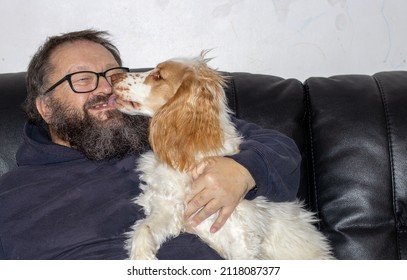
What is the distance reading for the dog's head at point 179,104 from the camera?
2205 millimetres

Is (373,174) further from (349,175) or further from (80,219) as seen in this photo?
(80,219)

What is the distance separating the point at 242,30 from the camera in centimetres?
324

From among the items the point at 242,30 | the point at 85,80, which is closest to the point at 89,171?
the point at 85,80

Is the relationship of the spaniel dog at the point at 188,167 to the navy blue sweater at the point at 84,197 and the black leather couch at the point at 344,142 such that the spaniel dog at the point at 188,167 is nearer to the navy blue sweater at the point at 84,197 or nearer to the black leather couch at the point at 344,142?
the navy blue sweater at the point at 84,197

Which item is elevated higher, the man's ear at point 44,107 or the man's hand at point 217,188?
the man's ear at point 44,107

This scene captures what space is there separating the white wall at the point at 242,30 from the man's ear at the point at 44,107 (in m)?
0.64

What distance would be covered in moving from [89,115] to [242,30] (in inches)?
42.8

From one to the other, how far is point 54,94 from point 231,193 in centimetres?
108

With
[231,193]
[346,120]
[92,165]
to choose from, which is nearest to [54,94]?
[92,165]

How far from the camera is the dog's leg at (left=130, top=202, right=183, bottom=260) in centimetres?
206

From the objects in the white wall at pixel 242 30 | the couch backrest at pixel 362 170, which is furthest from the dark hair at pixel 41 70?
the couch backrest at pixel 362 170

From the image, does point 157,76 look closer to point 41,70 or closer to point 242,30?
point 41,70

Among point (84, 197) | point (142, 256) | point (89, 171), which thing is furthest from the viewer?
point (89, 171)

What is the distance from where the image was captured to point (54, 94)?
2.73m
